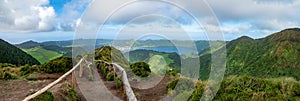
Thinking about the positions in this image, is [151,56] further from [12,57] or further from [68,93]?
[12,57]

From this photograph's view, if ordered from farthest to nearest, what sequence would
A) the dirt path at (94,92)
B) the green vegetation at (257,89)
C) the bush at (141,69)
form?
the bush at (141,69), the dirt path at (94,92), the green vegetation at (257,89)

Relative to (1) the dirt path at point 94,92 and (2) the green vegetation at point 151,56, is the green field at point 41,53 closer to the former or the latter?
(2) the green vegetation at point 151,56

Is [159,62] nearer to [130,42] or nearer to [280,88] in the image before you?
[130,42]

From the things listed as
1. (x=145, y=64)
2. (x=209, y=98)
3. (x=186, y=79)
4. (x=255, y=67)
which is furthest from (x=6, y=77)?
(x=255, y=67)

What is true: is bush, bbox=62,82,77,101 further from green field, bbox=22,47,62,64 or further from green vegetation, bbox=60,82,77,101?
green field, bbox=22,47,62,64

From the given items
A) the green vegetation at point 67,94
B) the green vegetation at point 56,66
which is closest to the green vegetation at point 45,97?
the green vegetation at point 67,94

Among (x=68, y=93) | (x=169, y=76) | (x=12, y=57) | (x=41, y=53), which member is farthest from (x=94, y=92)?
Answer: (x=41, y=53)
